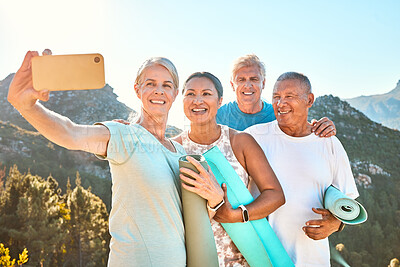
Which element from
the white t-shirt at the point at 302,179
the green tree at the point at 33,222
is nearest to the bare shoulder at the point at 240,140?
the white t-shirt at the point at 302,179

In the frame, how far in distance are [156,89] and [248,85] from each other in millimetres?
2079

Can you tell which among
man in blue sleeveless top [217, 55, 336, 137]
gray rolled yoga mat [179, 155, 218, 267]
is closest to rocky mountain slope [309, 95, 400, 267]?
man in blue sleeveless top [217, 55, 336, 137]

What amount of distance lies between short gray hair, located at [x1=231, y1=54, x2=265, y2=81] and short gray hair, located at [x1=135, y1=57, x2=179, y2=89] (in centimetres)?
199

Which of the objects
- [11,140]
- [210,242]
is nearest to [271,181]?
[210,242]

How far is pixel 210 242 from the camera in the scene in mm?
1996

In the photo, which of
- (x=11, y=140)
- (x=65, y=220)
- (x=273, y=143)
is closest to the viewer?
(x=273, y=143)

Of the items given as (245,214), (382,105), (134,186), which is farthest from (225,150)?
(382,105)

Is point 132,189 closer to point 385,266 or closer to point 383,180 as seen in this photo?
point 385,266

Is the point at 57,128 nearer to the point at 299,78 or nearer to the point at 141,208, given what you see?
the point at 141,208

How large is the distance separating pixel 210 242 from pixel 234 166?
83cm

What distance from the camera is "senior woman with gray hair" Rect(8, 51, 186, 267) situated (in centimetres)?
→ 169

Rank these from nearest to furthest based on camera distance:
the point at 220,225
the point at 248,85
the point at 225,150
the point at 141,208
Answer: the point at 141,208, the point at 220,225, the point at 225,150, the point at 248,85

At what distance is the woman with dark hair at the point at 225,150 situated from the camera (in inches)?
99.7

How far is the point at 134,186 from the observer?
1882 mm
